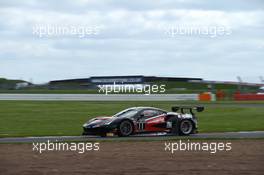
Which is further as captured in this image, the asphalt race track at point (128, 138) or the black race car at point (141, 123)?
the black race car at point (141, 123)

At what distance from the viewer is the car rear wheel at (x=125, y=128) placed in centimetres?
2050

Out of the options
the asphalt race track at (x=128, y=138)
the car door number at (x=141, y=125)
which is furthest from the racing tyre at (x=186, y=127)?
the car door number at (x=141, y=125)

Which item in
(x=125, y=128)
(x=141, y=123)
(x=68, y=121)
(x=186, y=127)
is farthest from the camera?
(x=68, y=121)

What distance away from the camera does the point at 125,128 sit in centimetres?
2061

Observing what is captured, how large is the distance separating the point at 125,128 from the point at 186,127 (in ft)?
7.34

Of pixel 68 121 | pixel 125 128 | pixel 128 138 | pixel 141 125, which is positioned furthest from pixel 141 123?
pixel 68 121

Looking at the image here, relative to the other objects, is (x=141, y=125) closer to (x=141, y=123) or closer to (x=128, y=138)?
(x=141, y=123)

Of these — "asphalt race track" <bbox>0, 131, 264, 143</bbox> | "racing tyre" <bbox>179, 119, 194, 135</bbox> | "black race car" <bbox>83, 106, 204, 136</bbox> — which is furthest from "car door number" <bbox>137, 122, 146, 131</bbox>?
"racing tyre" <bbox>179, 119, 194, 135</bbox>

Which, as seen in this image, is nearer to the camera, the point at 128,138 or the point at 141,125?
the point at 128,138

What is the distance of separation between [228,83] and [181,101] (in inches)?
872

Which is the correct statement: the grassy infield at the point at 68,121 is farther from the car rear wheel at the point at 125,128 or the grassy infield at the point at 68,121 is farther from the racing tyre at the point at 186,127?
the car rear wheel at the point at 125,128

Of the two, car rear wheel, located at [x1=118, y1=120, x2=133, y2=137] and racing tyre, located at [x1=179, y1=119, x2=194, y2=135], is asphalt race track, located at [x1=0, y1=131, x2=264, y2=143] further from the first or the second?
racing tyre, located at [x1=179, y1=119, x2=194, y2=135]

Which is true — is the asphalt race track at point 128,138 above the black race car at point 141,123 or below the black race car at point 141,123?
below

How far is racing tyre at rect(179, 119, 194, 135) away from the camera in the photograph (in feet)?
70.1
